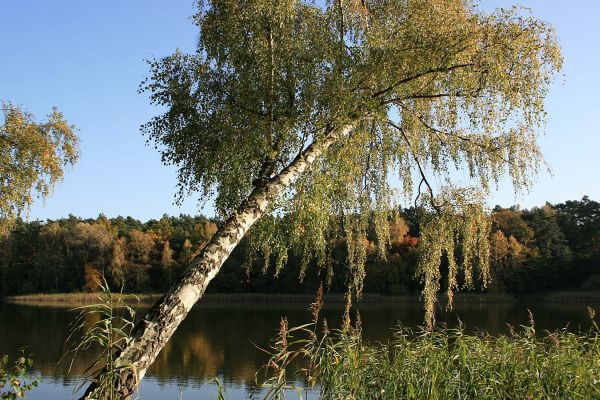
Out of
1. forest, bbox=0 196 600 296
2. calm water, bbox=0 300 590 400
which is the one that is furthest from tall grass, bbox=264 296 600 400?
forest, bbox=0 196 600 296

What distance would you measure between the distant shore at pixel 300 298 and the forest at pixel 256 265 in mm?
1782

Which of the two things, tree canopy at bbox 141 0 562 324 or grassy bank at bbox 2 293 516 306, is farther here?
grassy bank at bbox 2 293 516 306

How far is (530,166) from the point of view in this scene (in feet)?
25.9

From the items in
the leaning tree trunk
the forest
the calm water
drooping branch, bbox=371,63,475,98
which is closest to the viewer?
the leaning tree trunk

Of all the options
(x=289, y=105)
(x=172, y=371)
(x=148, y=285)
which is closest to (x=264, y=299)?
(x=148, y=285)

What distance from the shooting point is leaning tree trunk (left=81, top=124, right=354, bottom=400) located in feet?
16.6

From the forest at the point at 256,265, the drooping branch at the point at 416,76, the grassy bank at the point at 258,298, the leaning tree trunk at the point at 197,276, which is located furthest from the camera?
the forest at the point at 256,265

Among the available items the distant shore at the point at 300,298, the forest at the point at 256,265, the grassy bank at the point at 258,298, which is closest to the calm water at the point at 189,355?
the distant shore at the point at 300,298

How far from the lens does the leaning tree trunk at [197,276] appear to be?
5.07m

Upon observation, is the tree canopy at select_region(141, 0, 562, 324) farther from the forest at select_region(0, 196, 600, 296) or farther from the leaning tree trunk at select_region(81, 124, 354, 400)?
the forest at select_region(0, 196, 600, 296)

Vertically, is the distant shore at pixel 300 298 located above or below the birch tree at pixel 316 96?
below

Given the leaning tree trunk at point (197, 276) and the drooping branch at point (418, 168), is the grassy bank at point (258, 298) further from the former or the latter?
the leaning tree trunk at point (197, 276)

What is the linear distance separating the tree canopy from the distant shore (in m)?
39.3

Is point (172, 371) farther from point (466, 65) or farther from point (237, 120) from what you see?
point (466, 65)
